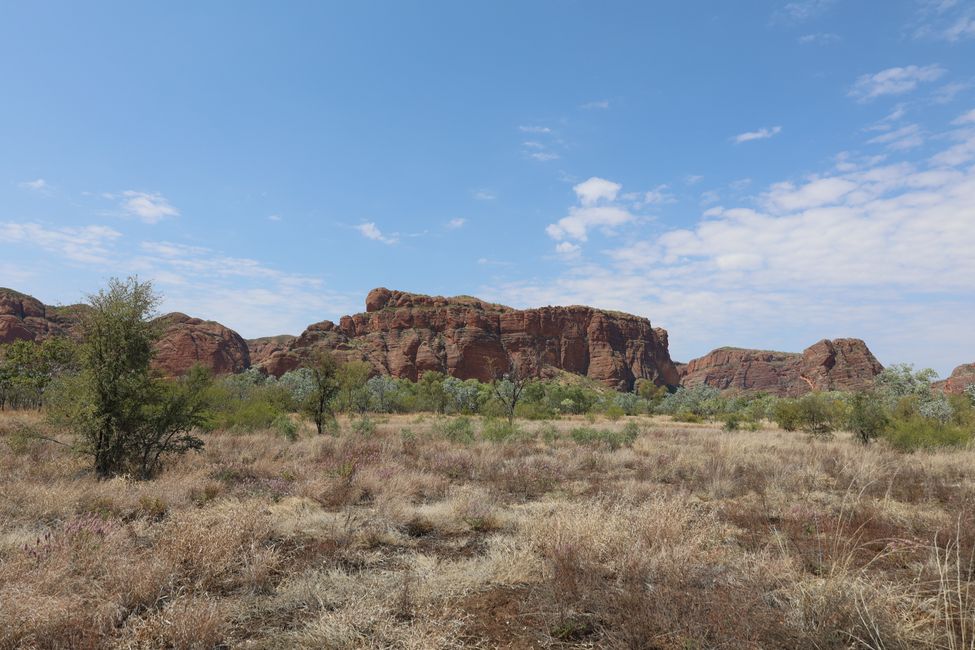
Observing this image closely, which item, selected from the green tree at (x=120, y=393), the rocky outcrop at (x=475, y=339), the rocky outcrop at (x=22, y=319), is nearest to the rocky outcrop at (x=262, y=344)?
the rocky outcrop at (x=475, y=339)

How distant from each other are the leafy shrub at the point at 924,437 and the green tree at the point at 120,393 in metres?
22.5

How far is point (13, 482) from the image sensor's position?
8773mm

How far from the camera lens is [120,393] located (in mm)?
10867

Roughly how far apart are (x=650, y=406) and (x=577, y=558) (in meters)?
75.0

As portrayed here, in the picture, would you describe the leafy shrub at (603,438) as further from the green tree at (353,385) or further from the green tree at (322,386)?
the green tree at (353,385)

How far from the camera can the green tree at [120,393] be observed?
34.8 ft

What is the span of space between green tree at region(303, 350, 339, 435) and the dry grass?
11.9 meters

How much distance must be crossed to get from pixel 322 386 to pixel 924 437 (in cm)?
2381

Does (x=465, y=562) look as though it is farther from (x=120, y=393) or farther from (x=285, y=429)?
(x=285, y=429)

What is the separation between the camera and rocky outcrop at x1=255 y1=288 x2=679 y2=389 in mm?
135750

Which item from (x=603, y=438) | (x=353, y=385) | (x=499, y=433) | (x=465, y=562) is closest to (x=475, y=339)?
(x=353, y=385)

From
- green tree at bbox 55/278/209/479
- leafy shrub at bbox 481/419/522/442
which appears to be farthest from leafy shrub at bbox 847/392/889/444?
green tree at bbox 55/278/209/479

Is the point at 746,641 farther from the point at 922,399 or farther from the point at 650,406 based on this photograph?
the point at 650,406

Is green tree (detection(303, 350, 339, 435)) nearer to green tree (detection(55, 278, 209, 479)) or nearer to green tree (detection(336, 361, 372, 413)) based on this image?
green tree (detection(336, 361, 372, 413))
